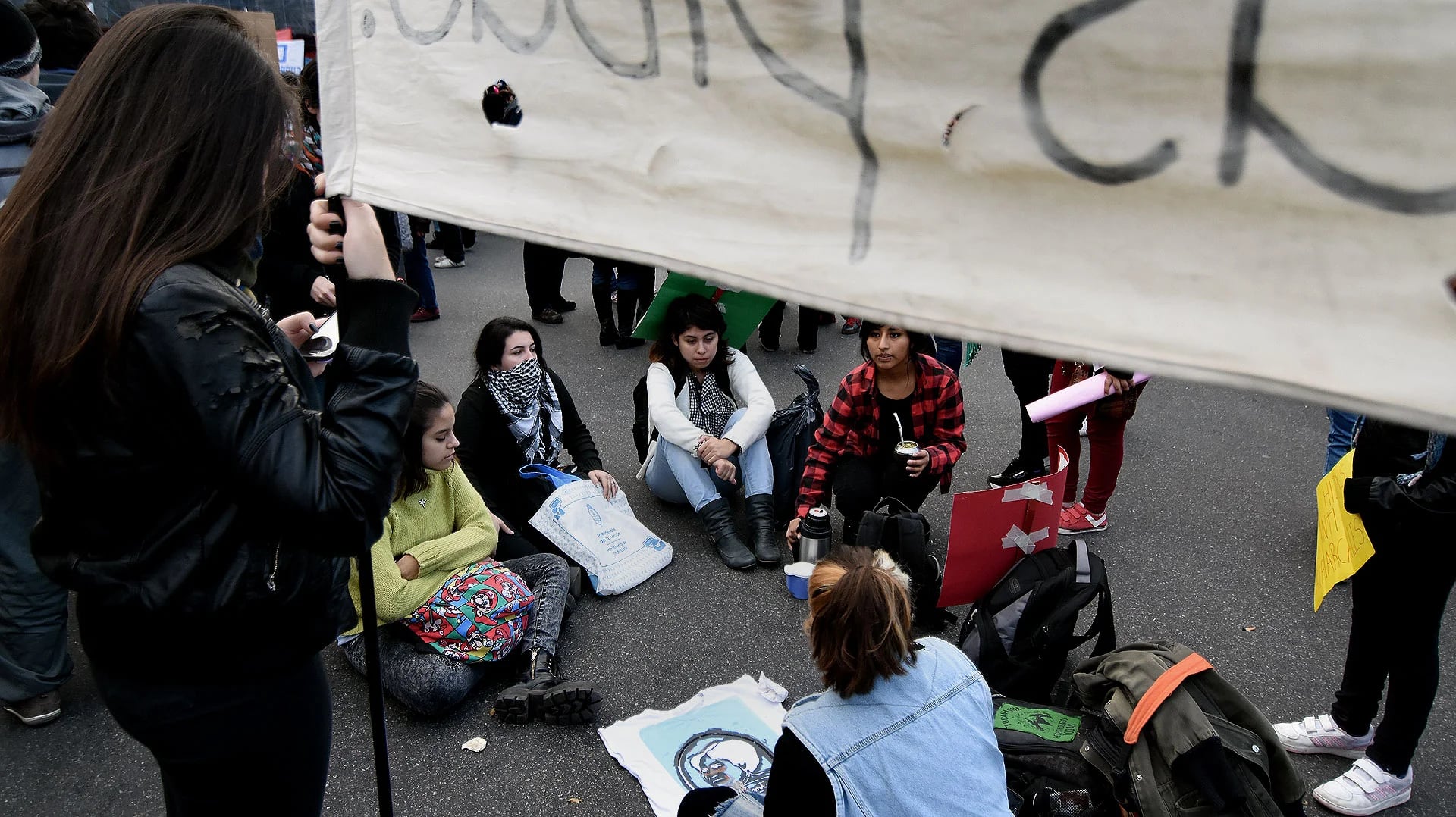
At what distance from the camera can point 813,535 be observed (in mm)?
→ 3771

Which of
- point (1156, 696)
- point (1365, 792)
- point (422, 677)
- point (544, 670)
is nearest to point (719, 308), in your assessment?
point (544, 670)

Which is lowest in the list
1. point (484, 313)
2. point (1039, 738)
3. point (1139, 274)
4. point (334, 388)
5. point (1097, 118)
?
point (484, 313)

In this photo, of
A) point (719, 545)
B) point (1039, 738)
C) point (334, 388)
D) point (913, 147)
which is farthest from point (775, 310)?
point (913, 147)

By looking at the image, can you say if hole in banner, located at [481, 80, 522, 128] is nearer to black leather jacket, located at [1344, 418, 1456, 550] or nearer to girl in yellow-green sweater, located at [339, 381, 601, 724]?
girl in yellow-green sweater, located at [339, 381, 601, 724]

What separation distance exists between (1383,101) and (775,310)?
6.22 m

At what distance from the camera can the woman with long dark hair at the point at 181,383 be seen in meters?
1.13

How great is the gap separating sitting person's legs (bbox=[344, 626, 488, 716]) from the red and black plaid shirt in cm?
145

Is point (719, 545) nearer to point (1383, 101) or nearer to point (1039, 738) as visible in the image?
point (1039, 738)

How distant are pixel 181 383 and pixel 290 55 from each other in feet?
29.4

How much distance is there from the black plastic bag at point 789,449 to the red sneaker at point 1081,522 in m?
1.14

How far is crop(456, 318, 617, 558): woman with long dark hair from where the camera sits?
3811 mm

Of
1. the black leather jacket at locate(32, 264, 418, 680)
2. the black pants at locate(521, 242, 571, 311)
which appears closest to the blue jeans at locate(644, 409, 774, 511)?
the black leather jacket at locate(32, 264, 418, 680)

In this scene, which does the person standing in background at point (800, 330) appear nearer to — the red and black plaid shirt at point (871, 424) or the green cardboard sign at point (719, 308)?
the green cardboard sign at point (719, 308)

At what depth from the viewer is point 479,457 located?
12.6 feet
